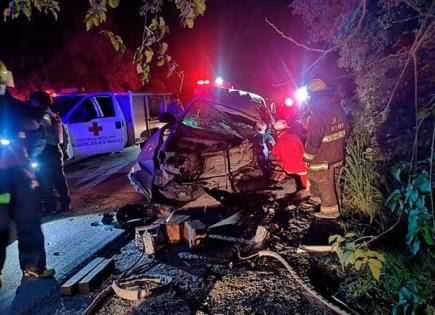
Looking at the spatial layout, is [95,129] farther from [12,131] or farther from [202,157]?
[12,131]

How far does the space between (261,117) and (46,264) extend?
13.1ft

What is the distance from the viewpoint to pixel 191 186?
5.07m

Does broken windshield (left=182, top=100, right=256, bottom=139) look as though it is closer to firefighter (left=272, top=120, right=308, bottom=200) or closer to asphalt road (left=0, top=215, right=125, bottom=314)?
firefighter (left=272, top=120, right=308, bottom=200)

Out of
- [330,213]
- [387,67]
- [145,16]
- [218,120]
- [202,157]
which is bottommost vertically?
[330,213]

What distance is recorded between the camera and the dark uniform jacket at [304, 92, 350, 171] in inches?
174

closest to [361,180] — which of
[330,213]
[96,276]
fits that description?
[330,213]

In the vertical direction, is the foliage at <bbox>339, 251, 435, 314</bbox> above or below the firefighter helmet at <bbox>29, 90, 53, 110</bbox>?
below

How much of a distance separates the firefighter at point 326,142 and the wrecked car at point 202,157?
97cm

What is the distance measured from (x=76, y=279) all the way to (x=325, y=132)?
3.09 meters

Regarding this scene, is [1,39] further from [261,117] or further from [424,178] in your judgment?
[424,178]

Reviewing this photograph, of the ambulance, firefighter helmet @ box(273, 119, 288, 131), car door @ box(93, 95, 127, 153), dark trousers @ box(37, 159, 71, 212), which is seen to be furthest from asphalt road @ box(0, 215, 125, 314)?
car door @ box(93, 95, 127, 153)

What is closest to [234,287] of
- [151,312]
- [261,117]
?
[151,312]

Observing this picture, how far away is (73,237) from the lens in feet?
Result: 15.3

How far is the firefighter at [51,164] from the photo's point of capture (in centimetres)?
536
